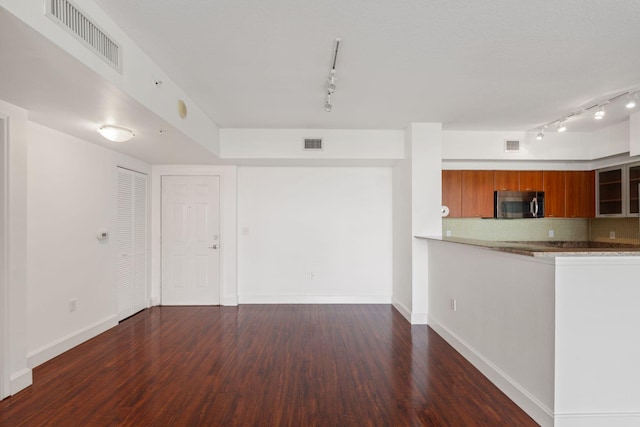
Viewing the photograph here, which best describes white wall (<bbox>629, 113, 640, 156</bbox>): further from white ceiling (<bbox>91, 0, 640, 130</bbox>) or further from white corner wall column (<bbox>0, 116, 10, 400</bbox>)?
white corner wall column (<bbox>0, 116, 10, 400</bbox>)

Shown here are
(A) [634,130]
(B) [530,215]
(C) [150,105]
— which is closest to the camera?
(C) [150,105]

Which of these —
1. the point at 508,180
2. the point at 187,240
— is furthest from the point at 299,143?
the point at 508,180

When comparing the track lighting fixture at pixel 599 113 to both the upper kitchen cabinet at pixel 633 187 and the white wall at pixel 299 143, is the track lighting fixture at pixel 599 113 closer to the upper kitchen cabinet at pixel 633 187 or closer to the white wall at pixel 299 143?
the upper kitchen cabinet at pixel 633 187

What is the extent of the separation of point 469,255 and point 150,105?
10.4ft

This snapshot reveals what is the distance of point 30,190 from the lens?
3.15 meters

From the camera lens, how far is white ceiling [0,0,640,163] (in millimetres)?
2059

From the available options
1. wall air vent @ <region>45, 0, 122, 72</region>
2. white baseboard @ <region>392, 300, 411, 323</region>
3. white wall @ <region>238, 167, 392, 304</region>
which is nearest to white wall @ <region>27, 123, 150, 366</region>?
wall air vent @ <region>45, 0, 122, 72</region>

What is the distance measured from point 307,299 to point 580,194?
4601 mm

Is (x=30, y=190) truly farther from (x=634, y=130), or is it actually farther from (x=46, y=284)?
(x=634, y=130)

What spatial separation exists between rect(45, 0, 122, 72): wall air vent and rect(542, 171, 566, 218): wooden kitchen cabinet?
5.73 m

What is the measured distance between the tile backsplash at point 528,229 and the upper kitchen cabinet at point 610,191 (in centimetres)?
46

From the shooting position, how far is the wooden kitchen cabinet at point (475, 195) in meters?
5.23


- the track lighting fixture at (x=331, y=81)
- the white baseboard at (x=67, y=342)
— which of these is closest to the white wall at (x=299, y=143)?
the track lighting fixture at (x=331, y=81)

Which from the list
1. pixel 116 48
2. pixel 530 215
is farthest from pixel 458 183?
pixel 116 48
